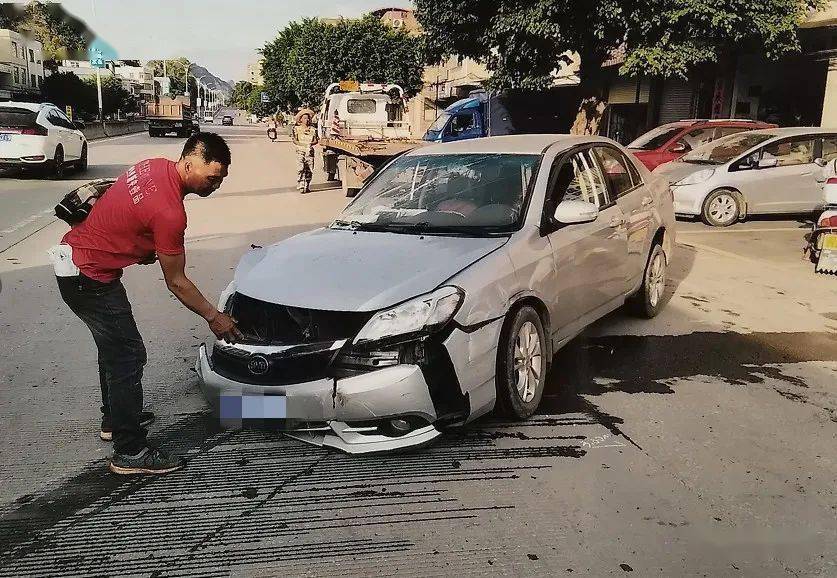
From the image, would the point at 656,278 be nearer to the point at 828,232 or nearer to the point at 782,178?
the point at 828,232

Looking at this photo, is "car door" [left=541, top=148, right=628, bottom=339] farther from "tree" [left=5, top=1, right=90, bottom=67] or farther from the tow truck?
"tree" [left=5, top=1, right=90, bottom=67]

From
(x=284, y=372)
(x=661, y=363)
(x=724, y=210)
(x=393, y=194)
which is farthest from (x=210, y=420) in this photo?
(x=724, y=210)

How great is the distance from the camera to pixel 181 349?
18.6 feet

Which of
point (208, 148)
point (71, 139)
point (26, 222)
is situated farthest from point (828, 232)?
point (71, 139)

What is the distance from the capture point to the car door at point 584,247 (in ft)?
15.3

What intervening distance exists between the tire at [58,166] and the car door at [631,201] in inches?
580

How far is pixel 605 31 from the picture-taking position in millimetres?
16922

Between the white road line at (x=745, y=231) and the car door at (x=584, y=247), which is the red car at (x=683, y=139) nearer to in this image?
the white road line at (x=745, y=231)

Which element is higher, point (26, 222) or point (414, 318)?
point (414, 318)

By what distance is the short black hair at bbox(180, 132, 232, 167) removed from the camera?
133 inches

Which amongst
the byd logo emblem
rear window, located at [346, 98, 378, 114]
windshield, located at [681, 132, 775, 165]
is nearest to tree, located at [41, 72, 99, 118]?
rear window, located at [346, 98, 378, 114]

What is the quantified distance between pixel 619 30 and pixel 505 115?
10.1 m

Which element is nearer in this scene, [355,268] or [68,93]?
[355,268]

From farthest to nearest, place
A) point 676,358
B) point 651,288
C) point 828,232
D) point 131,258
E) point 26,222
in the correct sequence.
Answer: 1. point 26,222
2. point 828,232
3. point 651,288
4. point 676,358
5. point 131,258
